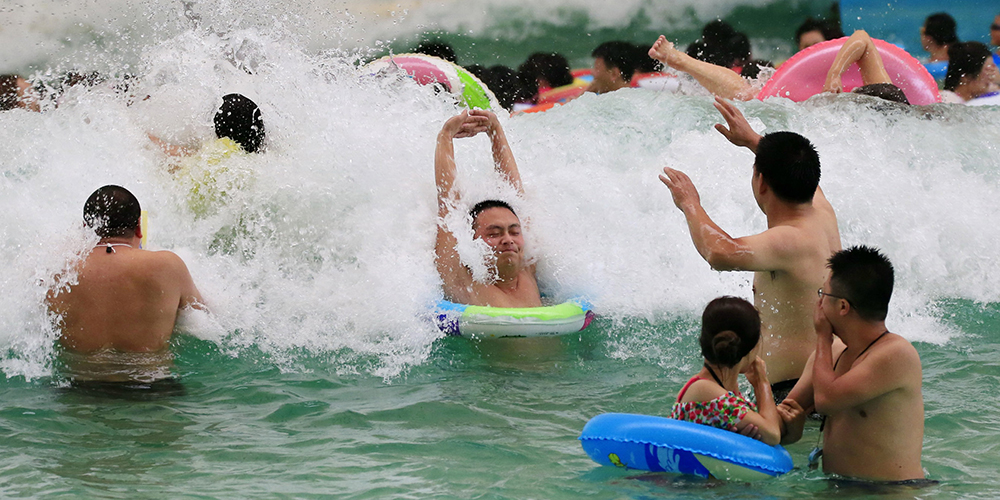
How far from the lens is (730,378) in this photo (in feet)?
10.5

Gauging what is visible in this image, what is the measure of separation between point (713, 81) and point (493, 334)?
440 centimetres

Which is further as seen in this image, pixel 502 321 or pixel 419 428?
pixel 502 321

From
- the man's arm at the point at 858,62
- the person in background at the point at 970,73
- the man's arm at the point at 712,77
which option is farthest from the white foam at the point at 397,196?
the person in background at the point at 970,73

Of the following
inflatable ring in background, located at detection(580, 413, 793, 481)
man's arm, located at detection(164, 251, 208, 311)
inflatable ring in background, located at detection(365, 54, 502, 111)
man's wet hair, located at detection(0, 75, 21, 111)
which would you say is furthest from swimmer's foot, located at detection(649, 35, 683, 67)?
man's wet hair, located at detection(0, 75, 21, 111)

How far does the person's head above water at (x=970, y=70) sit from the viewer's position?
29.9ft

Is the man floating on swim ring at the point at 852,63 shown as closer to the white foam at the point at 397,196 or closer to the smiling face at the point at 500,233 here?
the white foam at the point at 397,196

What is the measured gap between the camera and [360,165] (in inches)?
249

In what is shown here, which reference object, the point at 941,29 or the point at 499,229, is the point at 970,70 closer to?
the point at 941,29

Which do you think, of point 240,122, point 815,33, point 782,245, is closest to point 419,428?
point 782,245

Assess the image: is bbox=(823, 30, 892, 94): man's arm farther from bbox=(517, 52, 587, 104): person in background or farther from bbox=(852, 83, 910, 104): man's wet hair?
bbox=(517, 52, 587, 104): person in background

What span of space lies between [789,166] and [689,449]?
1.23 m

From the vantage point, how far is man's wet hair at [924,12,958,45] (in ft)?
35.9

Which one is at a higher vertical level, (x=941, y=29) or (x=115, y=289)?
(x=941, y=29)

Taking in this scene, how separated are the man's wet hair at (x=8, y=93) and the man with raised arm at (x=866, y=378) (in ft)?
22.6
